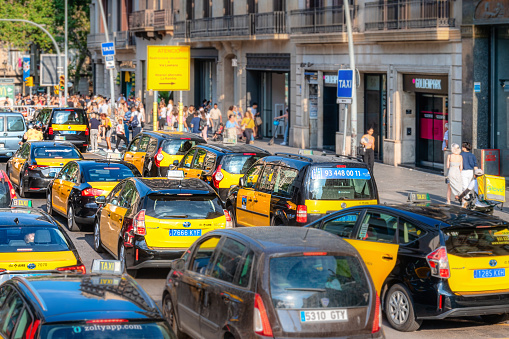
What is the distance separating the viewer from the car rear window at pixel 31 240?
10.6 metres

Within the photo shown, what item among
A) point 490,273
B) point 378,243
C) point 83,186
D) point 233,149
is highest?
point 233,149

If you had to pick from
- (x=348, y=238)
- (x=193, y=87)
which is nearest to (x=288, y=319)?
(x=348, y=238)

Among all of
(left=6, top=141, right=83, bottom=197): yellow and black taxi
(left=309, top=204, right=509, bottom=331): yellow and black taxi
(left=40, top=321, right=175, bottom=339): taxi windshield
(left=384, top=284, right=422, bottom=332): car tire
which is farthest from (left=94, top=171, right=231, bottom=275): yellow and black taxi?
(left=6, top=141, right=83, bottom=197): yellow and black taxi

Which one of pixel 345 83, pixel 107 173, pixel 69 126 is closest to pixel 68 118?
pixel 69 126

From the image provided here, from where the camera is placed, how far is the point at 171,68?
3528 centimetres

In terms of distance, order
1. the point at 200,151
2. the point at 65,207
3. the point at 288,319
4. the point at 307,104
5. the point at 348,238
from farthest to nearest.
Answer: the point at 307,104 < the point at 200,151 < the point at 65,207 < the point at 348,238 < the point at 288,319

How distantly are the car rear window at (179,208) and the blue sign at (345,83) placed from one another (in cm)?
974

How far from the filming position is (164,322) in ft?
20.7

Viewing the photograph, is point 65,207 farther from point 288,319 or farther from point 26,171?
point 288,319

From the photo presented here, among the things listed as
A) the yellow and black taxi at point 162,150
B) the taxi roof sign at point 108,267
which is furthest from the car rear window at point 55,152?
the taxi roof sign at point 108,267

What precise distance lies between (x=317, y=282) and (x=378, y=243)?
3.38 m

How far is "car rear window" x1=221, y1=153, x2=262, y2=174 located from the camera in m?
19.3

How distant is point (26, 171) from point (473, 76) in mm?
12927

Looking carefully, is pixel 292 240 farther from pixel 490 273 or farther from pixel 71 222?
pixel 71 222
